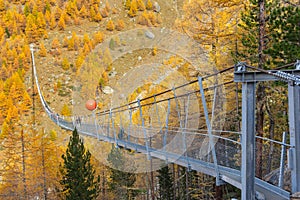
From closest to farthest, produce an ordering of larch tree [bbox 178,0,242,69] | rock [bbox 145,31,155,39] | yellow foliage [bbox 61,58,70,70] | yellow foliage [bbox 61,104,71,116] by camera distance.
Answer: larch tree [bbox 178,0,242,69]
yellow foliage [bbox 61,104,71,116]
yellow foliage [bbox 61,58,70,70]
rock [bbox 145,31,155,39]

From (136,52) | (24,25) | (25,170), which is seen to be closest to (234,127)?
(25,170)

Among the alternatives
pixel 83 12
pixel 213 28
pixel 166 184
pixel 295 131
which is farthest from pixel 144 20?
pixel 295 131

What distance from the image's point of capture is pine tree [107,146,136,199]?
21188 millimetres

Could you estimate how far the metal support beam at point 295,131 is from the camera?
3.56m

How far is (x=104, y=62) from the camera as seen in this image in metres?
80.0

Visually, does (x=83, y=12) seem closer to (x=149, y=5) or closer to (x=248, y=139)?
(x=149, y=5)

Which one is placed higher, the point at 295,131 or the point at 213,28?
the point at 213,28

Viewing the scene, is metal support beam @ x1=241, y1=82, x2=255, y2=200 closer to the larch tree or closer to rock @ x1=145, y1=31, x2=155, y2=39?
the larch tree

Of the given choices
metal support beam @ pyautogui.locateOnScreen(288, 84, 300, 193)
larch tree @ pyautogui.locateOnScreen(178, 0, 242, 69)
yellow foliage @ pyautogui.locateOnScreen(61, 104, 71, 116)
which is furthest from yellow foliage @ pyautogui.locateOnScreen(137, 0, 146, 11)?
metal support beam @ pyautogui.locateOnScreen(288, 84, 300, 193)

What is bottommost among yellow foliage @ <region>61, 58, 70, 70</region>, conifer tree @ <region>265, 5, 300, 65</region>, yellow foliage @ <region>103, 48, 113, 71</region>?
conifer tree @ <region>265, 5, 300, 65</region>

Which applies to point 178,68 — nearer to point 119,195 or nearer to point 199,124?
point 199,124

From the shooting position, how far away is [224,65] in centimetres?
1145

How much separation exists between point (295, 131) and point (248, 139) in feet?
1.67

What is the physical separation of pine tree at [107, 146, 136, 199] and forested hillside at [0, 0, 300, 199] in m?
0.06
